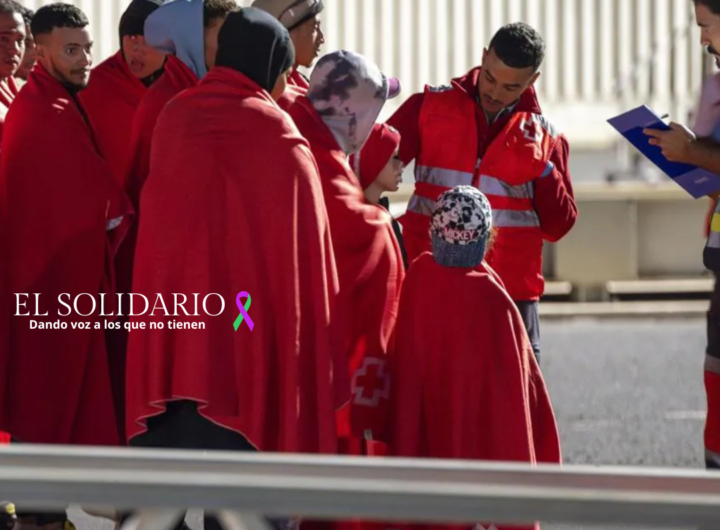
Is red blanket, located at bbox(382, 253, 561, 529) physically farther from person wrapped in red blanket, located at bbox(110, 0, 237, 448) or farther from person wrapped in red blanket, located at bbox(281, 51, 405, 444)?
person wrapped in red blanket, located at bbox(110, 0, 237, 448)

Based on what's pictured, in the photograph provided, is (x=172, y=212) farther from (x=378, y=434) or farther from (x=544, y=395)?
(x=544, y=395)

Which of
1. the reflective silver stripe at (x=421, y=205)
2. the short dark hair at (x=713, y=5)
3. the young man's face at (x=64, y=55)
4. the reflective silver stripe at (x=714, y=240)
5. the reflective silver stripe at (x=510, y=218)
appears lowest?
the reflective silver stripe at (x=714, y=240)

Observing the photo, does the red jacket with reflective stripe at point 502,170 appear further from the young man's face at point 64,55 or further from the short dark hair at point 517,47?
the young man's face at point 64,55

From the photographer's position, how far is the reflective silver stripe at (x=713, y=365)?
5.05 meters

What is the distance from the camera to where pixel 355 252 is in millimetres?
4629

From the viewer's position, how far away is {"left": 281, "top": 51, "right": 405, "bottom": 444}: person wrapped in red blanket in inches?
182

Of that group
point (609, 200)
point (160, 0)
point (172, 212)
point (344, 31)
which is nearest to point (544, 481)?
point (172, 212)

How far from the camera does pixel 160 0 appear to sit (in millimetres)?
5723

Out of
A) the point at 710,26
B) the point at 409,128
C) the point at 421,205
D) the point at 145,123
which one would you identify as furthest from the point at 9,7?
the point at 710,26

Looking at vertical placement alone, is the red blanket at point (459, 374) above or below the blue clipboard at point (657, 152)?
below

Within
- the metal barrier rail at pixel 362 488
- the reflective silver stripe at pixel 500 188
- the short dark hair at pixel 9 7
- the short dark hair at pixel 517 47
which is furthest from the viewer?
the short dark hair at pixel 9 7

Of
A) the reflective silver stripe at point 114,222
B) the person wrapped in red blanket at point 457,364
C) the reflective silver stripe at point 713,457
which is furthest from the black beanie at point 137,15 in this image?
the reflective silver stripe at point 713,457

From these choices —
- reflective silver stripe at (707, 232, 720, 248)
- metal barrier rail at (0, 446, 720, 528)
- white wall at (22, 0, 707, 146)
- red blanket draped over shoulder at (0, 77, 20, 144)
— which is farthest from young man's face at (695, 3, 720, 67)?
white wall at (22, 0, 707, 146)

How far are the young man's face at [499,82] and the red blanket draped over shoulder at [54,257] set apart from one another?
132 cm
